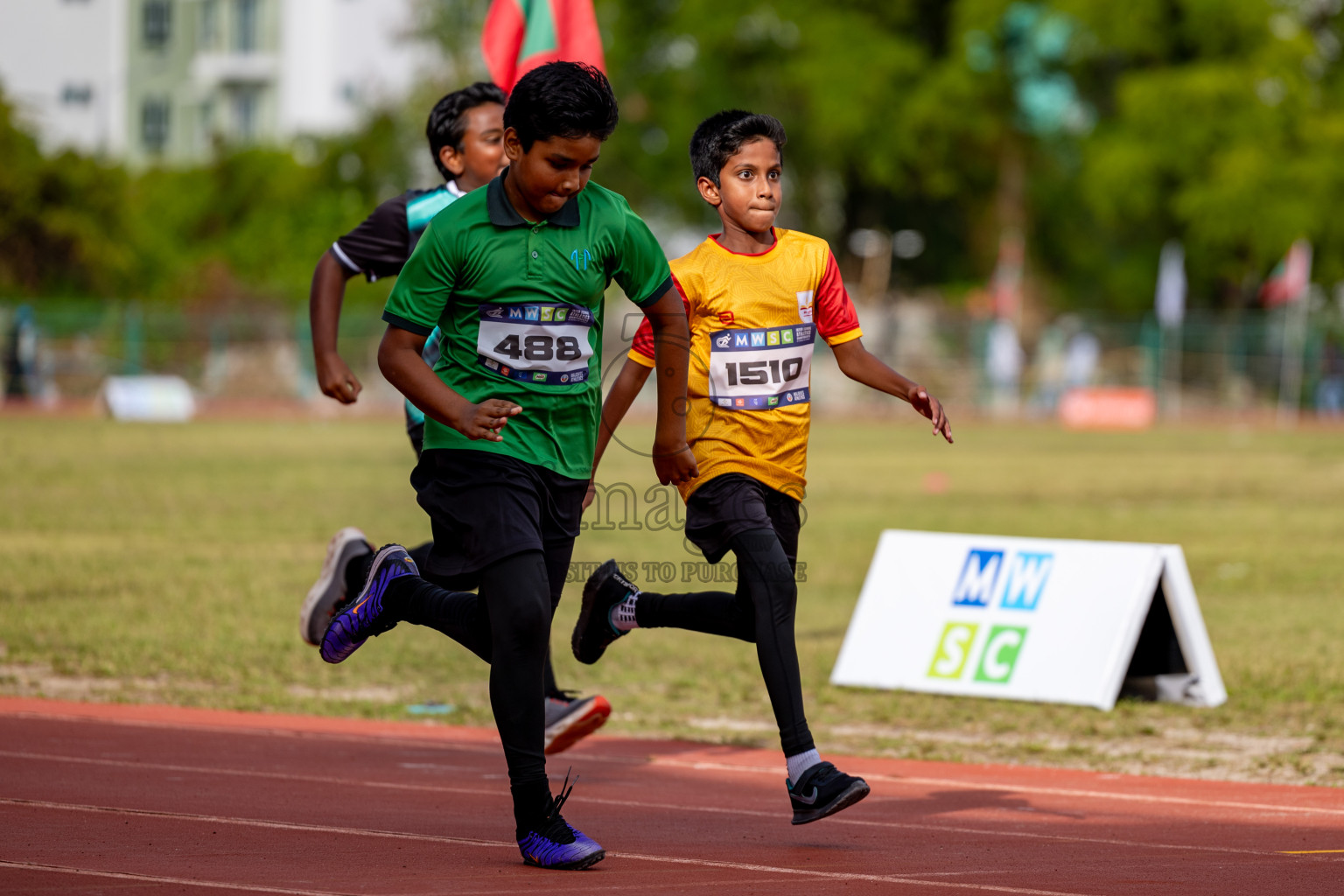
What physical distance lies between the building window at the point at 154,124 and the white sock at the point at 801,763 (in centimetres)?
6933

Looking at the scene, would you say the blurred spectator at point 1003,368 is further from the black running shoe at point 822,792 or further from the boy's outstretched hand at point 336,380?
the black running shoe at point 822,792

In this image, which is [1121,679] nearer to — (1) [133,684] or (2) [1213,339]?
(1) [133,684]

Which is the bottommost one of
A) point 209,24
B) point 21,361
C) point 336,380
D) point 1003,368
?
point 21,361

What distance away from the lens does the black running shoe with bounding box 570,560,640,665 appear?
5.67 meters

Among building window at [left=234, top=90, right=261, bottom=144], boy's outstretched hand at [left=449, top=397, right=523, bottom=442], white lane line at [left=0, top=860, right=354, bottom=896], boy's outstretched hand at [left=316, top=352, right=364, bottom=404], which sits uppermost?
building window at [left=234, top=90, right=261, bottom=144]

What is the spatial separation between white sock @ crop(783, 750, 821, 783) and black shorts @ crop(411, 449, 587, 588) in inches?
39.0

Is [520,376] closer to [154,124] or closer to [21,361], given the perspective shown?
[21,361]

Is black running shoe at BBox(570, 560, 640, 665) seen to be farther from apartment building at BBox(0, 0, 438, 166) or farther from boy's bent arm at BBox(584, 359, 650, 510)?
apartment building at BBox(0, 0, 438, 166)

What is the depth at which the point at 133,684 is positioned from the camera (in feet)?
26.0

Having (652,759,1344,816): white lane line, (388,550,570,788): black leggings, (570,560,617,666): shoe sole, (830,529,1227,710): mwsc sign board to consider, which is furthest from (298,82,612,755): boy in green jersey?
(830,529,1227,710): mwsc sign board

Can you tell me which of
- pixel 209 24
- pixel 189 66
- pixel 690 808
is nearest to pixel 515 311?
pixel 690 808

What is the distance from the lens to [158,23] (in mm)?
68125

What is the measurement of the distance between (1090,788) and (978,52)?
45705mm

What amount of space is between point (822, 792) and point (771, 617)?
23.3 inches
